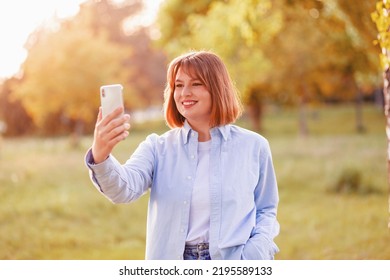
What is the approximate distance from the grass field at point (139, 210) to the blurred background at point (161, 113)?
0.02 metres

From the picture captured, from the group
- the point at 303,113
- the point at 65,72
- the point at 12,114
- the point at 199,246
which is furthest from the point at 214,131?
the point at 12,114

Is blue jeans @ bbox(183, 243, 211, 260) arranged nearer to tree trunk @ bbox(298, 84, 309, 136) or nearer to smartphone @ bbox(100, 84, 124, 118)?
smartphone @ bbox(100, 84, 124, 118)

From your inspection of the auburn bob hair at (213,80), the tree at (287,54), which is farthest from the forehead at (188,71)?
the tree at (287,54)

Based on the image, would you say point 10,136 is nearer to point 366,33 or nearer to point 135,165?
point 366,33

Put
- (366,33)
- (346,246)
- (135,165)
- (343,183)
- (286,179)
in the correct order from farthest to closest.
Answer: (286,179) < (343,183) < (346,246) < (366,33) < (135,165)

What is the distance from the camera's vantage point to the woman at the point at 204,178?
2342mm

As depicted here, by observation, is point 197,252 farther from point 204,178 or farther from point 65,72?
point 65,72

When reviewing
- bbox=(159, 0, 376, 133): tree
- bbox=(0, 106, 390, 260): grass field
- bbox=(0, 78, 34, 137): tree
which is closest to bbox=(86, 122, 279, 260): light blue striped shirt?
bbox=(0, 106, 390, 260): grass field

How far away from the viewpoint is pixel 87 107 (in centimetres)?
1702

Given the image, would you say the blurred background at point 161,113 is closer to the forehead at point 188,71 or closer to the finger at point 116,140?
the forehead at point 188,71

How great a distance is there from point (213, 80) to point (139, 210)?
20.0 ft
